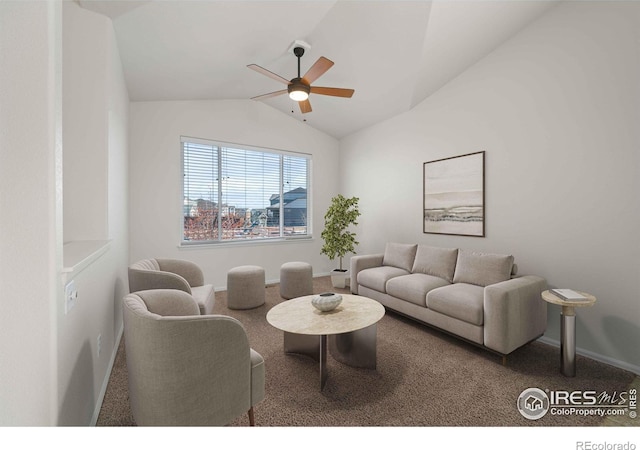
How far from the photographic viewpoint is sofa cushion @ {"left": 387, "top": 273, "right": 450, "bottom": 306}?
3.01 meters

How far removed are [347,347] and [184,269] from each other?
203 centimetres

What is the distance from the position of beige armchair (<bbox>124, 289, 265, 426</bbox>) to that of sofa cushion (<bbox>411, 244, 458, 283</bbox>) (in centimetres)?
266

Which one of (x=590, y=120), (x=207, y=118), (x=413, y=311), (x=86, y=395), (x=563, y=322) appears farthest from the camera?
(x=207, y=118)

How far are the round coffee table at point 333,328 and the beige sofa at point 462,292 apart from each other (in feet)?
2.64

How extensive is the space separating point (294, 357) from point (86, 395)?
1421 mm

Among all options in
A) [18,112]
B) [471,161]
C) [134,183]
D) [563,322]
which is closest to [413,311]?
[563,322]

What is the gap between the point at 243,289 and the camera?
366cm

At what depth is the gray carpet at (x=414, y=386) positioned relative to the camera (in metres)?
1.70

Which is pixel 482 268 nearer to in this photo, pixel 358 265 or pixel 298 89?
pixel 358 265

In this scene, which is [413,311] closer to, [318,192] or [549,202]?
[549,202]

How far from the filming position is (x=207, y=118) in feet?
14.8

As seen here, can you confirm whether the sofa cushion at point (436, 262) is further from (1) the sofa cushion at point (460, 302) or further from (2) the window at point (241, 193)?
(2) the window at point (241, 193)

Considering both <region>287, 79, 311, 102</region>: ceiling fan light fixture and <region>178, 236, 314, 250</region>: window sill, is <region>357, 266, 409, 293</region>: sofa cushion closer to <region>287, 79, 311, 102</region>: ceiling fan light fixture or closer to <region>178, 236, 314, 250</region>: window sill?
<region>178, 236, 314, 250</region>: window sill

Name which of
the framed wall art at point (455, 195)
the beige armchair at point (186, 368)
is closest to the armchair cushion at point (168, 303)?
the beige armchair at point (186, 368)
